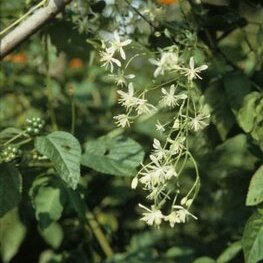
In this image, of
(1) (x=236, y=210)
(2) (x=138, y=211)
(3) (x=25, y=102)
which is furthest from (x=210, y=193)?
(3) (x=25, y=102)

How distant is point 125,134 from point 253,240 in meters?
0.57

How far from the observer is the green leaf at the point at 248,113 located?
1.37m

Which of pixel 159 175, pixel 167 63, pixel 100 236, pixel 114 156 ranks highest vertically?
pixel 167 63

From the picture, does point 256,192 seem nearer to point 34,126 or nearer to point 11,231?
point 34,126

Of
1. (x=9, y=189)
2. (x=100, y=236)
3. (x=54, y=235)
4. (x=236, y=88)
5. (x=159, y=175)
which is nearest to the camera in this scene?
(x=159, y=175)

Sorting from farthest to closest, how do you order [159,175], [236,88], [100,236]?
[100,236] → [236,88] → [159,175]

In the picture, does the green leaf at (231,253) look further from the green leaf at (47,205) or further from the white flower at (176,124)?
the white flower at (176,124)

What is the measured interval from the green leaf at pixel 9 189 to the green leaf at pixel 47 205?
0.17 meters

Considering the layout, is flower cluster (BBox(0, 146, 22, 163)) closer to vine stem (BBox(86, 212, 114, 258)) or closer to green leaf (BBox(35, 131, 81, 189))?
green leaf (BBox(35, 131, 81, 189))

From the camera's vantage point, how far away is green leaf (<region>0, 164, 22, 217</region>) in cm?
134

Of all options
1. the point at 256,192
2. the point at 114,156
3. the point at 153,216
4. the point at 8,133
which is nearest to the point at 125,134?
the point at 114,156

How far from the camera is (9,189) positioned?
53.1 inches

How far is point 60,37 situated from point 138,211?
90 centimetres

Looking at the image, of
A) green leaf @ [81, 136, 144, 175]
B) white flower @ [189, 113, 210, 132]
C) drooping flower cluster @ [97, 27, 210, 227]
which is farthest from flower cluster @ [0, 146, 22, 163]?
white flower @ [189, 113, 210, 132]
